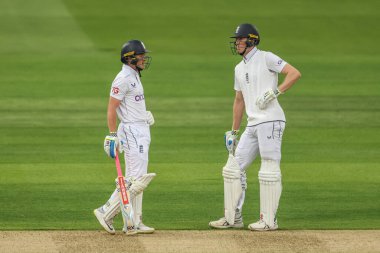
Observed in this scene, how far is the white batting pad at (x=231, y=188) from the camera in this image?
36.2 feet

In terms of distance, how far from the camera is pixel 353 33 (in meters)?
26.6

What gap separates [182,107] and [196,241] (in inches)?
349

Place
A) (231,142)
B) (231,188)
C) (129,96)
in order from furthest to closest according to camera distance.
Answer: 1. (231,142)
2. (231,188)
3. (129,96)

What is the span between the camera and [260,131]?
35.9 ft

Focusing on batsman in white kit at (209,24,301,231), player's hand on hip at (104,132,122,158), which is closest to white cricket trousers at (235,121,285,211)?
batsman in white kit at (209,24,301,231)

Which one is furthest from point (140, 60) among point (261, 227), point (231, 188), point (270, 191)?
point (261, 227)

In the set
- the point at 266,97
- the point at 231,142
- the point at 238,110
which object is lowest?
the point at 231,142

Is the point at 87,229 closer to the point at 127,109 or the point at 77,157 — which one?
the point at 127,109

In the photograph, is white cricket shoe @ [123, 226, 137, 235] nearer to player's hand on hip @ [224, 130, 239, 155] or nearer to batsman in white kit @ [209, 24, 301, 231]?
batsman in white kit @ [209, 24, 301, 231]

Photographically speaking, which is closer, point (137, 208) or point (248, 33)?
point (137, 208)

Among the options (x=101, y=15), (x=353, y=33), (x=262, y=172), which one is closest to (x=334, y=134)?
(x=262, y=172)

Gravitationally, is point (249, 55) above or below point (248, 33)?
below

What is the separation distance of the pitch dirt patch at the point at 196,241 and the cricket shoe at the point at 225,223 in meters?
0.27

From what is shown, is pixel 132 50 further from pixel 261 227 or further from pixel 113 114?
pixel 261 227
